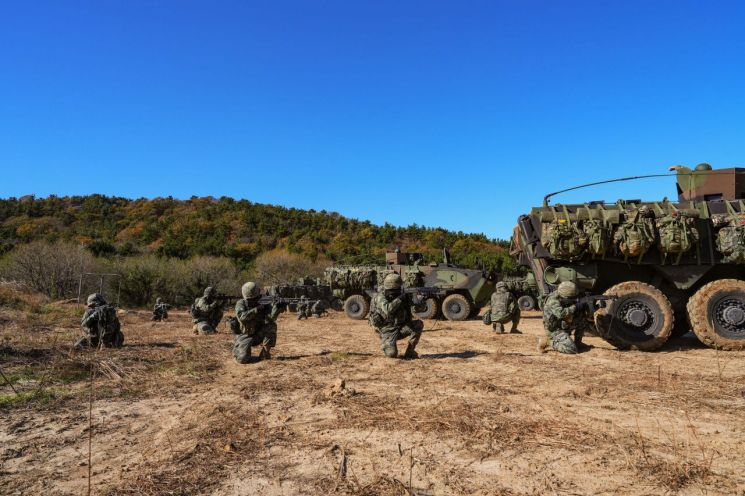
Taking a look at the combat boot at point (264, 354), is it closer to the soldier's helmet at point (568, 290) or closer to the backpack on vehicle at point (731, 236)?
the soldier's helmet at point (568, 290)

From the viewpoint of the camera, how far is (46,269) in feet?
69.4

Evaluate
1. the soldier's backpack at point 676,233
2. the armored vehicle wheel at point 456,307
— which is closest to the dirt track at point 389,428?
the soldier's backpack at point 676,233

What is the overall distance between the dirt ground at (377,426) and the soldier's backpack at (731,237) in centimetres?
173

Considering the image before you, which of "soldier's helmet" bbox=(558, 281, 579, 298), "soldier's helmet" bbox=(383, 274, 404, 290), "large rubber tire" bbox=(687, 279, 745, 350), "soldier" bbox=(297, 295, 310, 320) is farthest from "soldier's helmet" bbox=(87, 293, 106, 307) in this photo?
"large rubber tire" bbox=(687, 279, 745, 350)

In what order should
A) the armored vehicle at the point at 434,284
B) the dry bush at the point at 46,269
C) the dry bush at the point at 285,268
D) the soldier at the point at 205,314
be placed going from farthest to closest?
the dry bush at the point at 285,268
the dry bush at the point at 46,269
the armored vehicle at the point at 434,284
the soldier at the point at 205,314

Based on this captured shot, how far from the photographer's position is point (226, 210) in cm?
5138

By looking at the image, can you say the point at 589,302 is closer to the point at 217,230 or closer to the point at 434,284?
the point at 434,284

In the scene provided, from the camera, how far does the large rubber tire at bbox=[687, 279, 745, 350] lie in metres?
7.09

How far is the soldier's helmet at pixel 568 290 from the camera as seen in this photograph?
7.43 m

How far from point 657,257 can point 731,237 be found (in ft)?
3.56

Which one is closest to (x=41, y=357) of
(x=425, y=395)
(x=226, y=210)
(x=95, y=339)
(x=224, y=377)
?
(x=95, y=339)

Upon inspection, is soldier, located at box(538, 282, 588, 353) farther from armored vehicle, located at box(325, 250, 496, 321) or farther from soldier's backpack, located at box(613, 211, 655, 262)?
armored vehicle, located at box(325, 250, 496, 321)

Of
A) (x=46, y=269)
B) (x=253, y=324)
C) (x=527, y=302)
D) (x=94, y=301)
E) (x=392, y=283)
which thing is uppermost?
(x=46, y=269)

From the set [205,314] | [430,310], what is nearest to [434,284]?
[430,310]
